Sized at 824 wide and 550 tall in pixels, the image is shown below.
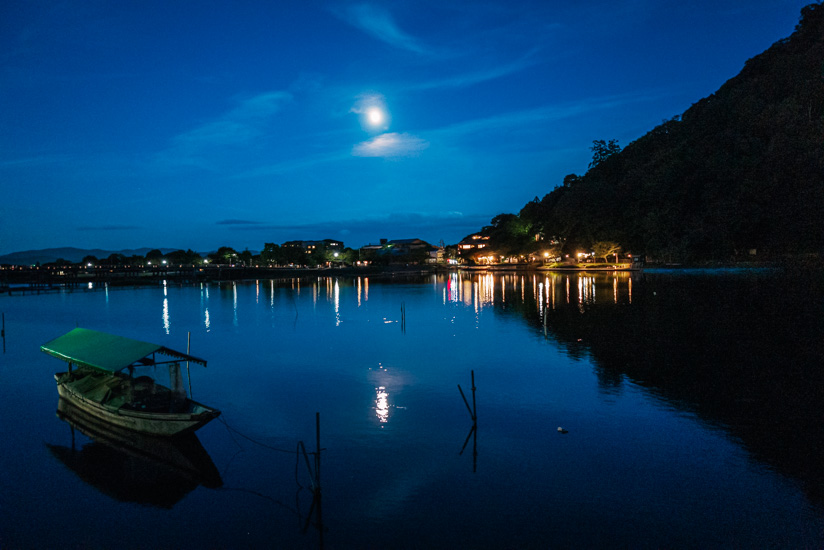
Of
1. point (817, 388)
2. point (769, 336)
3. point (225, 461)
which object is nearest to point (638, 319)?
point (769, 336)

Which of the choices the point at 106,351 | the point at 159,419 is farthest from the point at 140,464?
the point at 106,351

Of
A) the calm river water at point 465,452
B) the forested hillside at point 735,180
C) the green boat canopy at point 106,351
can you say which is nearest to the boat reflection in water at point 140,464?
the calm river water at point 465,452

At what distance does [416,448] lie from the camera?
13.8 m

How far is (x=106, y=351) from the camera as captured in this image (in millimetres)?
15898

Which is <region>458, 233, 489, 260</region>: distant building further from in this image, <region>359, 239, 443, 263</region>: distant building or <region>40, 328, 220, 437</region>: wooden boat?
<region>40, 328, 220, 437</region>: wooden boat

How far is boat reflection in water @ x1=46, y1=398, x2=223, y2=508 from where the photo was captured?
39.4 feet

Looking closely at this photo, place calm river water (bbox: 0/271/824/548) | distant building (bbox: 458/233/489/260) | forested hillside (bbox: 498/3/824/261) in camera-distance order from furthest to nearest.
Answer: distant building (bbox: 458/233/489/260)
forested hillside (bbox: 498/3/824/261)
calm river water (bbox: 0/271/824/548)

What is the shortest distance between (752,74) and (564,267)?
52794 mm

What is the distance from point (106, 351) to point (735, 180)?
84.2 meters

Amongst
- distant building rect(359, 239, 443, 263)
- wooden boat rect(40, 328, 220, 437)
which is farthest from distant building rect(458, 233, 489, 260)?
wooden boat rect(40, 328, 220, 437)

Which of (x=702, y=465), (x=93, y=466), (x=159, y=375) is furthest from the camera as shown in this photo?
(x=159, y=375)

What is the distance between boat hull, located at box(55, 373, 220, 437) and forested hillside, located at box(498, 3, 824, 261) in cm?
7911

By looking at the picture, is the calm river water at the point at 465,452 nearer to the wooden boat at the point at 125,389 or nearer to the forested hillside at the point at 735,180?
the wooden boat at the point at 125,389

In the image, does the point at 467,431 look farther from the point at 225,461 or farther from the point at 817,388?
the point at 817,388
